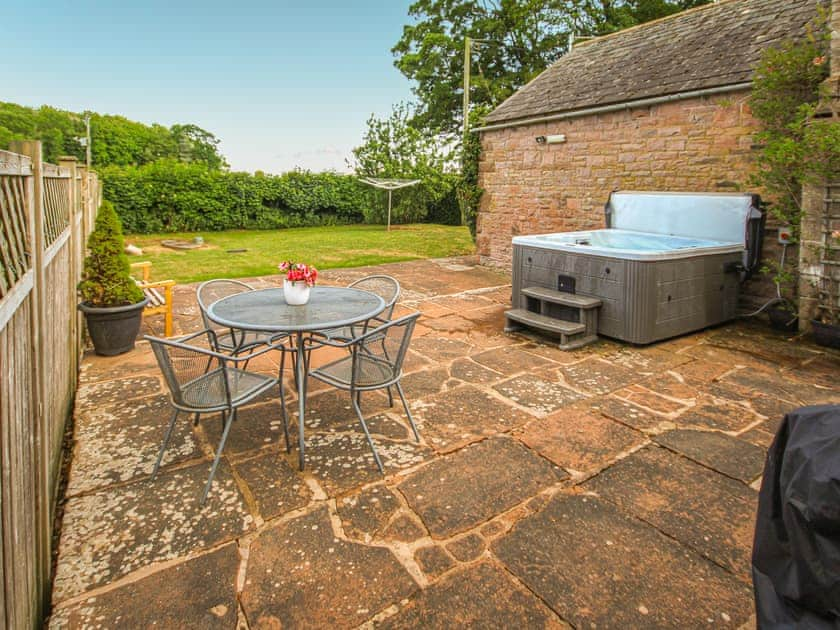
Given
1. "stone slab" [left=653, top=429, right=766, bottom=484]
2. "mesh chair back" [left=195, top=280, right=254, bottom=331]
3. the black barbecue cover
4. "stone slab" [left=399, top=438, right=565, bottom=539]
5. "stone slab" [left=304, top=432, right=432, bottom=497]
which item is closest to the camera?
the black barbecue cover

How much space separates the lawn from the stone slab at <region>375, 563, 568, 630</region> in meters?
7.34

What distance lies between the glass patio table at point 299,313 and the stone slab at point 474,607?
44.4 inches

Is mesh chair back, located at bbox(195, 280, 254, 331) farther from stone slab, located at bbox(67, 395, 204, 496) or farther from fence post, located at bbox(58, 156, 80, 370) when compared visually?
fence post, located at bbox(58, 156, 80, 370)

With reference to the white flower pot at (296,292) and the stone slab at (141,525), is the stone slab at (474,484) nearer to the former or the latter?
the stone slab at (141,525)

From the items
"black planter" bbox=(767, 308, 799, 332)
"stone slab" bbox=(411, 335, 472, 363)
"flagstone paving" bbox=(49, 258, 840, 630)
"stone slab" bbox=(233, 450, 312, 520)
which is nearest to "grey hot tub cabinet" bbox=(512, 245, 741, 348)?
"black planter" bbox=(767, 308, 799, 332)

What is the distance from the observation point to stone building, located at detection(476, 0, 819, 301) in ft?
20.5

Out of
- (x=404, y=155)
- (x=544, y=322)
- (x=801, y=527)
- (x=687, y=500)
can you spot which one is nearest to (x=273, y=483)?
(x=687, y=500)

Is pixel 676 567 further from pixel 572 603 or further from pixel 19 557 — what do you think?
pixel 19 557

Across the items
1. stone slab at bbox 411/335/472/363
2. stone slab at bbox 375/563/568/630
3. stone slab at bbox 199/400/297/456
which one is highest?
stone slab at bbox 411/335/472/363

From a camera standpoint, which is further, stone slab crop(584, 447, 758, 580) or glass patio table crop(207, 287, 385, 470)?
glass patio table crop(207, 287, 385, 470)

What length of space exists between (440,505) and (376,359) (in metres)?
1.00

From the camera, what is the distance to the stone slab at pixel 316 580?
71.5 inches

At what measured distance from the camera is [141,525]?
7.57ft

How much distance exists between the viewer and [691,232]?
20.5 ft
